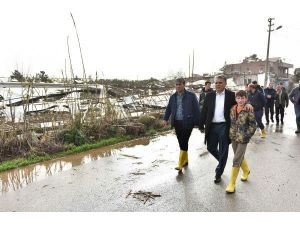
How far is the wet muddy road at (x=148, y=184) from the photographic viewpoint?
4113 millimetres

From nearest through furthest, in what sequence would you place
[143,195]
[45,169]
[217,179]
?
[143,195] < [217,179] < [45,169]

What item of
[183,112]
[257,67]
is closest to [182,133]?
[183,112]

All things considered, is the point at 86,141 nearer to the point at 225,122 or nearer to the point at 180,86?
the point at 180,86

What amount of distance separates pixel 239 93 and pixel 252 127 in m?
0.55

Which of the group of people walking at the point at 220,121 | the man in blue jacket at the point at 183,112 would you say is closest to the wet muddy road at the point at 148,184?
the group of people walking at the point at 220,121

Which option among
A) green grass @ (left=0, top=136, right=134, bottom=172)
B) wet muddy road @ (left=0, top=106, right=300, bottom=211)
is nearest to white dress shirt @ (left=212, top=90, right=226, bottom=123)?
wet muddy road @ (left=0, top=106, right=300, bottom=211)

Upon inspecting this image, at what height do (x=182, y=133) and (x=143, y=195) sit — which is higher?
(x=182, y=133)

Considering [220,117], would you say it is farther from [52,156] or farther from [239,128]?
[52,156]

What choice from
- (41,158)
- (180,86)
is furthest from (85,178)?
(180,86)

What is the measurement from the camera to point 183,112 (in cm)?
555

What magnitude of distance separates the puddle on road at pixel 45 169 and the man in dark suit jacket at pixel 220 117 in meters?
3.12

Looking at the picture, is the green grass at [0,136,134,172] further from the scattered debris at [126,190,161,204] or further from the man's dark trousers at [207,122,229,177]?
the man's dark trousers at [207,122,229,177]

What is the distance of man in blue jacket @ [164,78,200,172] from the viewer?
5.52m

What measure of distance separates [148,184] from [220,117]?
1.61m
